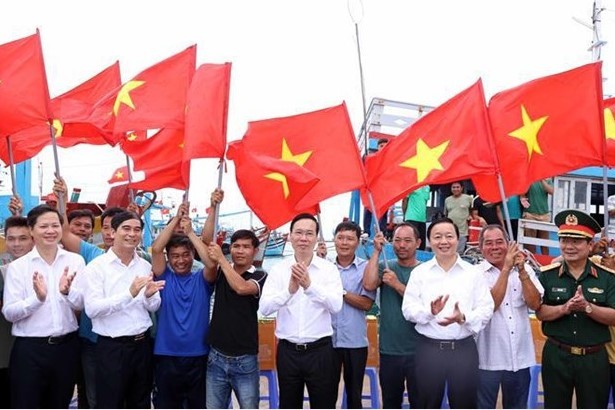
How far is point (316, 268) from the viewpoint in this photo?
426cm

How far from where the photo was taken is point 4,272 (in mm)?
4328

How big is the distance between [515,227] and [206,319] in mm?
7768

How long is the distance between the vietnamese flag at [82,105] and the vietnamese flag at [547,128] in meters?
4.24

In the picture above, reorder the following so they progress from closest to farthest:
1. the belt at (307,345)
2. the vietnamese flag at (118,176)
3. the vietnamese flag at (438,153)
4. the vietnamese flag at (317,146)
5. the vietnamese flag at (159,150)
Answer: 1. the belt at (307,345)
2. the vietnamese flag at (438,153)
3. the vietnamese flag at (317,146)
4. the vietnamese flag at (159,150)
5. the vietnamese flag at (118,176)

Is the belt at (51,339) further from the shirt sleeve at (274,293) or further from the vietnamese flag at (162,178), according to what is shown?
the vietnamese flag at (162,178)

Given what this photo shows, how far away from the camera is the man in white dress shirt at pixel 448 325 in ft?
12.8

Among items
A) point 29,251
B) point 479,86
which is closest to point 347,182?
point 479,86

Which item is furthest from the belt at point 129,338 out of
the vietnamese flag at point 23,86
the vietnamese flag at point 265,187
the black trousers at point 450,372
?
the vietnamese flag at point 23,86

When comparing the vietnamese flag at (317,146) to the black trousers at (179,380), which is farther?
the vietnamese flag at (317,146)

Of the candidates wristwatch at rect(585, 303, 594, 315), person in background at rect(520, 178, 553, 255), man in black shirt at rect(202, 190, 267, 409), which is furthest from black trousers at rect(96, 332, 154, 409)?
person in background at rect(520, 178, 553, 255)

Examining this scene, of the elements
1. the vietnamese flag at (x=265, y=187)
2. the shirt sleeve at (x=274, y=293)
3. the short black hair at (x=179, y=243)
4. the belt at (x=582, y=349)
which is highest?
the vietnamese flag at (x=265, y=187)

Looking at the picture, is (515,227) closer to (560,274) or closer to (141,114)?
(560,274)

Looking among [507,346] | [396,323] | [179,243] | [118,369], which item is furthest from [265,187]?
[507,346]

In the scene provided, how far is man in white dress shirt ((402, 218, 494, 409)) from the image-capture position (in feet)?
12.8
